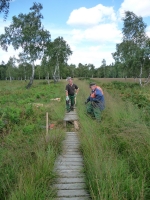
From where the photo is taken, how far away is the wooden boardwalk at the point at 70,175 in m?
3.24

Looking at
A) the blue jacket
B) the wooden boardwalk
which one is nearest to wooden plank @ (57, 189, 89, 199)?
the wooden boardwalk

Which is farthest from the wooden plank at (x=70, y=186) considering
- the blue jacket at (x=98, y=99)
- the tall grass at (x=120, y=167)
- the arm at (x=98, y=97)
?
the arm at (x=98, y=97)

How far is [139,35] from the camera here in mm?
29625

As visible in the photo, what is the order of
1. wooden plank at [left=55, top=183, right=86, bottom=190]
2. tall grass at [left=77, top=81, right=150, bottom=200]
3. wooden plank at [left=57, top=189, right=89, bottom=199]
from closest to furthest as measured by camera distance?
tall grass at [left=77, top=81, right=150, bottom=200] < wooden plank at [left=57, top=189, right=89, bottom=199] < wooden plank at [left=55, top=183, right=86, bottom=190]

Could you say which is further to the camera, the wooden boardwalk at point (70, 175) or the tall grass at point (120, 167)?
the wooden boardwalk at point (70, 175)

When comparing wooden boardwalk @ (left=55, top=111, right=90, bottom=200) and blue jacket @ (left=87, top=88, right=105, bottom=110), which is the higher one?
blue jacket @ (left=87, top=88, right=105, bottom=110)

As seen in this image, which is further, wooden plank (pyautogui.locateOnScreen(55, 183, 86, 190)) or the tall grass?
wooden plank (pyautogui.locateOnScreen(55, 183, 86, 190))

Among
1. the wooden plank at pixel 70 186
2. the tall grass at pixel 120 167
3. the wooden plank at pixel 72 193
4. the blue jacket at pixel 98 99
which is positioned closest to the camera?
the tall grass at pixel 120 167

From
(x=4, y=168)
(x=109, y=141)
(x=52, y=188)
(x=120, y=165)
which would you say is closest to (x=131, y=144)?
(x=120, y=165)

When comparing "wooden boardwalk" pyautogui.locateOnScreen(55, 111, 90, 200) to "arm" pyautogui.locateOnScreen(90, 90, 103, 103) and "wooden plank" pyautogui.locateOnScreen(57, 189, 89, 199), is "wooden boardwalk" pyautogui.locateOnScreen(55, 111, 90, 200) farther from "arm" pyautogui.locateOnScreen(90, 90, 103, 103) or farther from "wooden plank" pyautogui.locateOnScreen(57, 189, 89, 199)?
"arm" pyautogui.locateOnScreen(90, 90, 103, 103)

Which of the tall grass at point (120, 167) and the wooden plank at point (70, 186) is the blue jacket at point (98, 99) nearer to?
the tall grass at point (120, 167)

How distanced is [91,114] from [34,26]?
26535mm

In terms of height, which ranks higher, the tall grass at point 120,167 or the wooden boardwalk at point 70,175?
the tall grass at point 120,167

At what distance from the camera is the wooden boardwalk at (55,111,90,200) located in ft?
10.6
